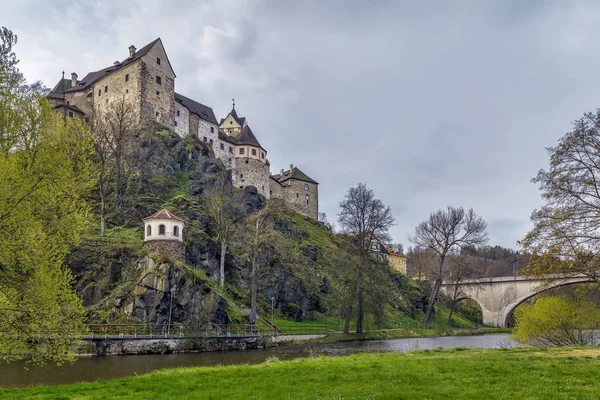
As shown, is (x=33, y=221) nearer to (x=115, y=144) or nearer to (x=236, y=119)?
(x=115, y=144)

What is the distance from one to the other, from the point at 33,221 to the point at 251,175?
64445 mm

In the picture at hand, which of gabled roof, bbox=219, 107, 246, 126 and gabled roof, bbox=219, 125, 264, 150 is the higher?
gabled roof, bbox=219, 107, 246, 126

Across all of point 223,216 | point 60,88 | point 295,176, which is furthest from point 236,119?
point 223,216

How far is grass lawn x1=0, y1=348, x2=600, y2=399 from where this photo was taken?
888cm

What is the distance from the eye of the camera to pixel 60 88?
68.7 metres

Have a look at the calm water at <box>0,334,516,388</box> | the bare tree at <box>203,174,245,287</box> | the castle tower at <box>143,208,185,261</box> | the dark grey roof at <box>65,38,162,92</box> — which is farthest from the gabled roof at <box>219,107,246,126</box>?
the calm water at <box>0,334,516,388</box>

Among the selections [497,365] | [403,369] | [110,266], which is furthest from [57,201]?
[110,266]

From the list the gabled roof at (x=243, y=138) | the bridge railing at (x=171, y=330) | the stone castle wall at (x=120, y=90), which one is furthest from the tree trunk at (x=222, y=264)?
the gabled roof at (x=243, y=138)

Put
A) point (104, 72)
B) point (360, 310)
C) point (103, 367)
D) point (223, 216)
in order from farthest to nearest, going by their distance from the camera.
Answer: point (104, 72) < point (223, 216) < point (360, 310) < point (103, 367)

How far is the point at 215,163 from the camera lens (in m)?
61.4

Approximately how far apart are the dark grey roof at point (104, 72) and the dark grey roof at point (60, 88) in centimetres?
194

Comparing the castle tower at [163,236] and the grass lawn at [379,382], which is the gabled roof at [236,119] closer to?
the castle tower at [163,236]

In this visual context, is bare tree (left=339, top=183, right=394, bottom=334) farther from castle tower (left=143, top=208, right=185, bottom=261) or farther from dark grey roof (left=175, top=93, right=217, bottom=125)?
Answer: dark grey roof (left=175, top=93, right=217, bottom=125)

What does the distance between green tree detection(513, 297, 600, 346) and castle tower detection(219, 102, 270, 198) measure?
5427cm
